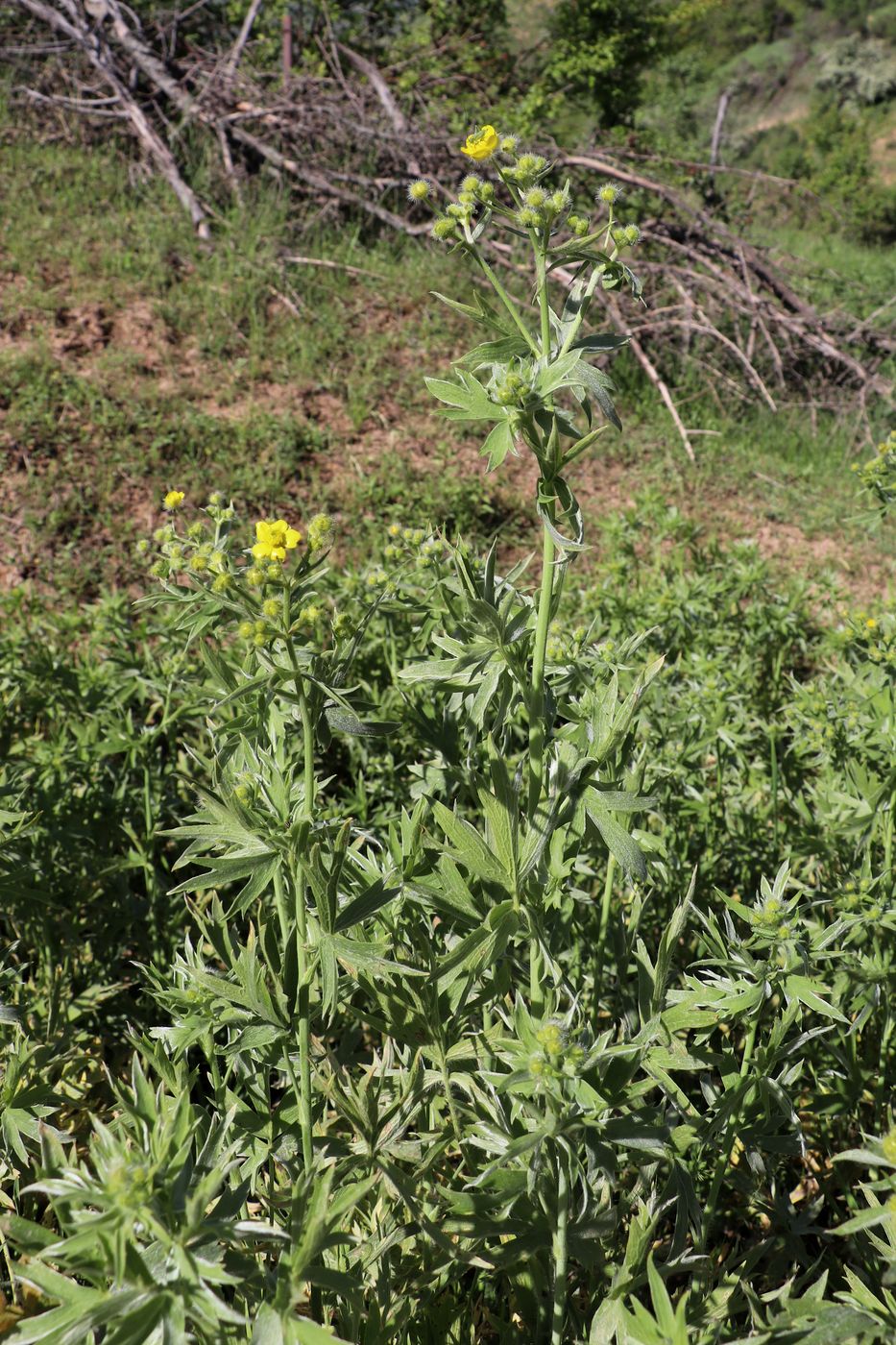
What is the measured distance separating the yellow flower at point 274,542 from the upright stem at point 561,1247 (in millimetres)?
886

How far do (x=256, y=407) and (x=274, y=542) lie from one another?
3.72 metres

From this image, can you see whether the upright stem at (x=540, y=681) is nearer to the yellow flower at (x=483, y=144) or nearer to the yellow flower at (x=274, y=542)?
the yellow flower at (x=274, y=542)

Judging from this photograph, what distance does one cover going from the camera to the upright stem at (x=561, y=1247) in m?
1.27

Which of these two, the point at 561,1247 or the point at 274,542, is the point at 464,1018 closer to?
the point at 561,1247

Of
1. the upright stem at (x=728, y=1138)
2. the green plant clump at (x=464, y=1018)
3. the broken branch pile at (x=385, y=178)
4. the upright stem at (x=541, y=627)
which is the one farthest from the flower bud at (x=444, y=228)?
the broken branch pile at (x=385, y=178)

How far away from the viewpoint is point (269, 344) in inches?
207

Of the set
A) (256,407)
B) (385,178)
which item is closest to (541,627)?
(256,407)

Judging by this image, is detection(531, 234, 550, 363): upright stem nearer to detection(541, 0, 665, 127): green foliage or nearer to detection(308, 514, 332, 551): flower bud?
detection(308, 514, 332, 551): flower bud

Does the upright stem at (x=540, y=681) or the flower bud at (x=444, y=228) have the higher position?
the flower bud at (x=444, y=228)

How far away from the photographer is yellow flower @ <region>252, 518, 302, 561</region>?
131 centimetres

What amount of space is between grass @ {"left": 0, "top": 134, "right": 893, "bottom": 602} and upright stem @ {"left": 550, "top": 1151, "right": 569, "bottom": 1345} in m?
3.18

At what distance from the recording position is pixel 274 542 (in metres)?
1.37

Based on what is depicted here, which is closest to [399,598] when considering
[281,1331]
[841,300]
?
[281,1331]

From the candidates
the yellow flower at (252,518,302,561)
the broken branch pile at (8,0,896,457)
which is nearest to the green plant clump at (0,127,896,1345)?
the yellow flower at (252,518,302,561)
